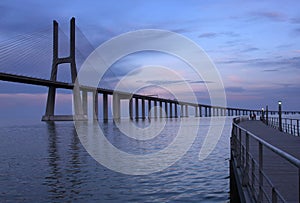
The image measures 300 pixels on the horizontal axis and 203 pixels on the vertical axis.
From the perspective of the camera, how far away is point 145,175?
1331 cm

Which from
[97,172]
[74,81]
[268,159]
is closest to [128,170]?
[97,172]

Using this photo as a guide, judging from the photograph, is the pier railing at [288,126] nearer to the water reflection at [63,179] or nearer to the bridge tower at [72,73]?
the water reflection at [63,179]

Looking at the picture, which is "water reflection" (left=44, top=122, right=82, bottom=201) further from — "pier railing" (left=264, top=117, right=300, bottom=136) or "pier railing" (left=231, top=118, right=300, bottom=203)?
"pier railing" (left=264, top=117, right=300, bottom=136)

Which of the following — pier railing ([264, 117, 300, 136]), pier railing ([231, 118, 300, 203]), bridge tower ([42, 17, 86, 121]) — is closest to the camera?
pier railing ([231, 118, 300, 203])

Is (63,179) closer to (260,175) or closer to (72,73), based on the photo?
(260,175)

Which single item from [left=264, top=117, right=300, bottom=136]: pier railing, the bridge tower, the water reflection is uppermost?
the bridge tower

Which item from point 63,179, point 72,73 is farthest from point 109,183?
point 72,73

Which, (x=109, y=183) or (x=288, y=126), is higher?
(x=288, y=126)

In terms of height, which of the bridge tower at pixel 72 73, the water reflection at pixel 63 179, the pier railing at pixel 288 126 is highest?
the bridge tower at pixel 72 73

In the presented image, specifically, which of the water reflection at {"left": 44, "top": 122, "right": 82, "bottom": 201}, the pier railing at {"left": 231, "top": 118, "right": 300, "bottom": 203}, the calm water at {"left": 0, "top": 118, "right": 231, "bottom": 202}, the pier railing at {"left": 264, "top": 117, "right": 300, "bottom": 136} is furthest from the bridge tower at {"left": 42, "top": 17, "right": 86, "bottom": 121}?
the pier railing at {"left": 231, "top": 118, "right": 300, "bottom": 203}

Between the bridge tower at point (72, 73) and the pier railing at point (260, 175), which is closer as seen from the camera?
the pier railing at point (260, 175)

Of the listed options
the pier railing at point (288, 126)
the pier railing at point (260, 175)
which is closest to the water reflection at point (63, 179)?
the pier railing at point (260, 175)

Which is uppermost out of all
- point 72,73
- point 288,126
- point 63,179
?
point 72,73

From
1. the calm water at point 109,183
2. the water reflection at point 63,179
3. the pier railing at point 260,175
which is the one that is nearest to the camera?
the pier railing at point 260,175
